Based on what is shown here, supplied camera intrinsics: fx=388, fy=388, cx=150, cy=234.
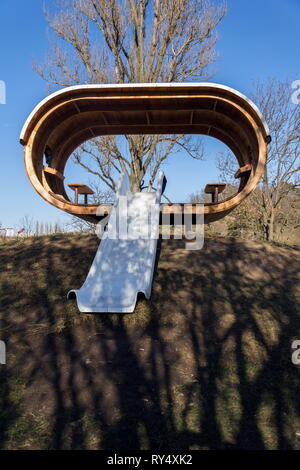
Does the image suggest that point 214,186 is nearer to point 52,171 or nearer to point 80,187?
point 80,187

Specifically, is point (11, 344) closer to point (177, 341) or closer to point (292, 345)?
point (177, 341)

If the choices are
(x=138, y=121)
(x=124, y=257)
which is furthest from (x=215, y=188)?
(x=124, y=257)

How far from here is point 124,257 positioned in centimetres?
896

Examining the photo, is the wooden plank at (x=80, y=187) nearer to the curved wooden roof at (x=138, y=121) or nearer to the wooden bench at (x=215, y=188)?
the curved wooden roof at (x=138, y=121)

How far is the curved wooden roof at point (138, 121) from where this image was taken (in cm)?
987

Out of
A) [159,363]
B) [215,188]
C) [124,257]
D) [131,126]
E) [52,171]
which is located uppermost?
[131,126]

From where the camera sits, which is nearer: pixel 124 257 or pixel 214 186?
pixel 124 257

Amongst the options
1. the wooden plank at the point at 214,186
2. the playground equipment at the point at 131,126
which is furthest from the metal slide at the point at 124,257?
the wooden plank at the point at 214,186

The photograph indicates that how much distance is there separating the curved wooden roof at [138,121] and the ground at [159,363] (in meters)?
2.62

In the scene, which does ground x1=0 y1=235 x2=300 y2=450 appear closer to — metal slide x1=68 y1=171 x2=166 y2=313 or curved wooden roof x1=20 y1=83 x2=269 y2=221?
metal slide x1=68 y1=171 x2=166 y2=313

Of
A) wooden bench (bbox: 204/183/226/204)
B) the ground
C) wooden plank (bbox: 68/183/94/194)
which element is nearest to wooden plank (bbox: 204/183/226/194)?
wooden bench (bbox: 204/183/226/204)

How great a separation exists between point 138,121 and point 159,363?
27.1ft

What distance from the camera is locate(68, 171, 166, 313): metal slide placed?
296 inches

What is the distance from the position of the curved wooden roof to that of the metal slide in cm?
68
